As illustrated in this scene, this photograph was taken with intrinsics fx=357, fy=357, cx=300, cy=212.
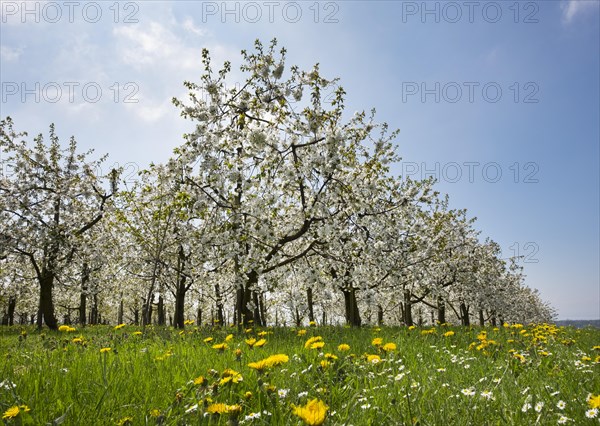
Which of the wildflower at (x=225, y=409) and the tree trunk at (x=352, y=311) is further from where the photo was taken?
the tree trunk at (x=352, y=311)

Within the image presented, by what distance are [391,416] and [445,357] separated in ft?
8.79

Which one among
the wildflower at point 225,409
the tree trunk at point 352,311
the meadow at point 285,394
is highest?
the wildflower at point 225,409

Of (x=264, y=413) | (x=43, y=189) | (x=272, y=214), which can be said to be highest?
(x=43, y=189)

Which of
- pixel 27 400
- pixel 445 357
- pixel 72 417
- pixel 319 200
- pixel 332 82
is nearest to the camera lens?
pixel 72 417

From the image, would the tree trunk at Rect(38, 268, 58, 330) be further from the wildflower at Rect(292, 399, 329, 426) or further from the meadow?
the wildflower at Rect(292, 399, 329, 426)

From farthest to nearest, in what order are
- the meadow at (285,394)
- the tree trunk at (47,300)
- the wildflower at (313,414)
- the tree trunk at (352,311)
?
the tree trunk at (47,300) < the tree trunk at (352,311) < the meadow at (285,394) < the wildflower at (313,414)

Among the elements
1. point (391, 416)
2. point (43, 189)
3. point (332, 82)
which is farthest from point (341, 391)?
point (43, 189)

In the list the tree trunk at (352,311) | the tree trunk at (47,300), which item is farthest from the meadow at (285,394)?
the tree trunk at (47,300)

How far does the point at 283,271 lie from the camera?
507 inches

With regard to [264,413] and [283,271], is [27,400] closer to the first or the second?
[264,413]

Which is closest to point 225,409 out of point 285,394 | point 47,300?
point 285,394

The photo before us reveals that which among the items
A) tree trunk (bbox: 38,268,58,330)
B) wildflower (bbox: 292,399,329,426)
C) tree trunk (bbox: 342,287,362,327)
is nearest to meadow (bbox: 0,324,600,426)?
wildflower (bbox: 292,399,329,426)

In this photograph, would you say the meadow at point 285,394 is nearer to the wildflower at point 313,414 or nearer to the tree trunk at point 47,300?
the wildflower at point 313,414

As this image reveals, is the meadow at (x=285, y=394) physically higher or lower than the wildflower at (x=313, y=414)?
lower
